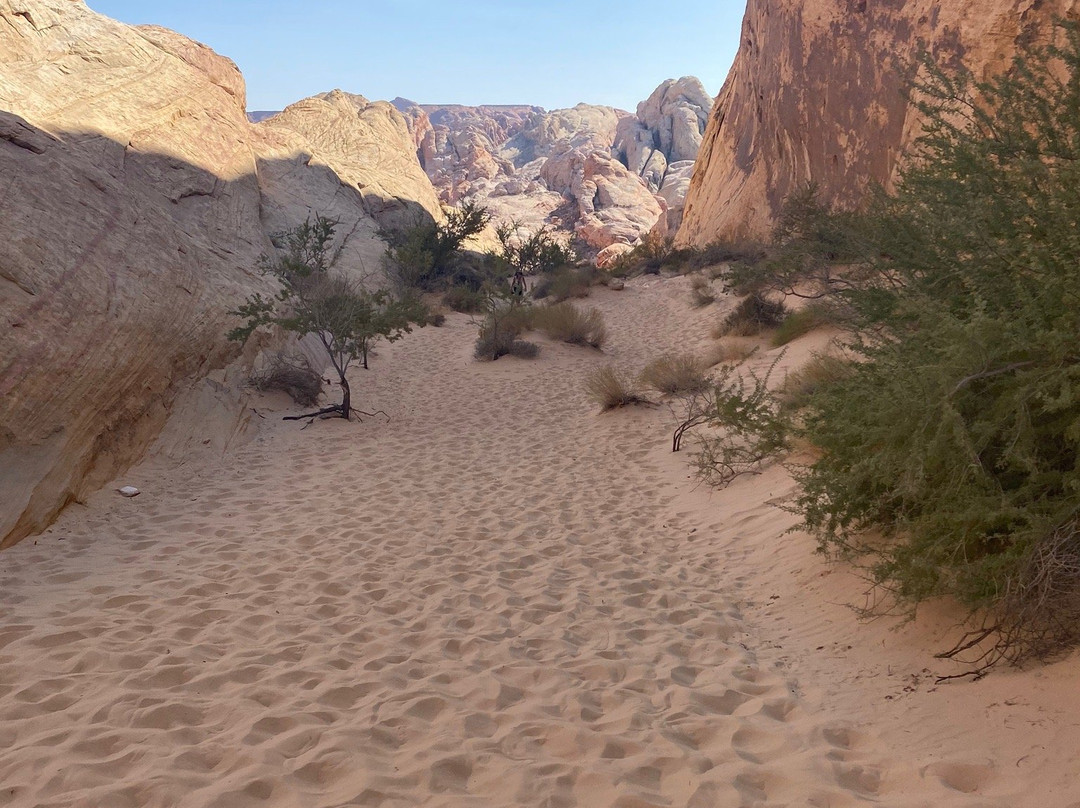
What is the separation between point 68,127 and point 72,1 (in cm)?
593

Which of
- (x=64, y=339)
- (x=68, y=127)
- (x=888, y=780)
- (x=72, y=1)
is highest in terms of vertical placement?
(x=72, y=1)

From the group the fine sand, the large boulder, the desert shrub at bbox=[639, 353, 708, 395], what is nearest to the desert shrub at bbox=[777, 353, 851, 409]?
the fine sand

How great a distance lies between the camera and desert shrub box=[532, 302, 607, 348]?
634 inches

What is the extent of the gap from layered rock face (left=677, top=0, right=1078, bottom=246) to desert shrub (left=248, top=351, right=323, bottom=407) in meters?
11.2

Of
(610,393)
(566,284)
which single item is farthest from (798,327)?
(566,284)

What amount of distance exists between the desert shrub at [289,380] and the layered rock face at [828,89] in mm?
11209

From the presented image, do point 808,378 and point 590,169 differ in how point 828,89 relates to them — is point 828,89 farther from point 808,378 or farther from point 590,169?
point 590,169

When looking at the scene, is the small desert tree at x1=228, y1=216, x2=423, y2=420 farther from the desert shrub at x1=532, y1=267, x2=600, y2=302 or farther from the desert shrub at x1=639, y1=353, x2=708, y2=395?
the desert shrub at x1=532, y1=267, x2=600, y2=302

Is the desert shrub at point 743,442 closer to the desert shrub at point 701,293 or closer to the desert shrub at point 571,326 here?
the desert shrub at point 571,326

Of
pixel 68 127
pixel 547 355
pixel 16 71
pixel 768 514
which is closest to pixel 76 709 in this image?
pixel 768 514

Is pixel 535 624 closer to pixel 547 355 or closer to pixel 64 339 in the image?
pixel 64 339

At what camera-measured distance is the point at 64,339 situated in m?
6.30

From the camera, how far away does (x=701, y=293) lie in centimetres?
2012

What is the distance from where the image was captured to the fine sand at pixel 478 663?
2.82 metres
